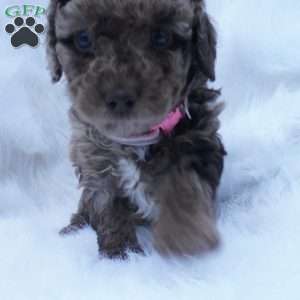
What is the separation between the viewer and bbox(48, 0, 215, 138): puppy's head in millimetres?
2951

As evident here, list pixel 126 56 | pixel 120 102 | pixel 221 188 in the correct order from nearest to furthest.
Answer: pixel 120 102 < pixel 126 56 < pixel 221 188

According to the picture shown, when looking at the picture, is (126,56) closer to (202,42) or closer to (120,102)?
(120,102)

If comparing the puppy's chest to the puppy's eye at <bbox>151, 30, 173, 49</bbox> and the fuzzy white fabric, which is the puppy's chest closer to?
the fuzzy white fabric

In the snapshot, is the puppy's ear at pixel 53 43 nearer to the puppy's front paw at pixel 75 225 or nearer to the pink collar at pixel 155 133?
the pink collar at pixel 155 133

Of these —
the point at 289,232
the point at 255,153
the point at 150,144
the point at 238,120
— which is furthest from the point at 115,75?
the point at 238,120

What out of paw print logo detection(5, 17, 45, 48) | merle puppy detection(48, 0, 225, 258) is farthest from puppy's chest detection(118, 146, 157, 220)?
paw print logo detection(5, 17, 45, 48)

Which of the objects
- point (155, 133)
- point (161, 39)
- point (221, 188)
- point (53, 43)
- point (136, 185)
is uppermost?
point (161, 39)

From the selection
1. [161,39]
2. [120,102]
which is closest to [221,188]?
[161,39]

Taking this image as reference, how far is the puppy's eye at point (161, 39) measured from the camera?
3.14 meters

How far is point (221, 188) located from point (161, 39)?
1.09 meters

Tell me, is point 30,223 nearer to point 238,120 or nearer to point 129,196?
point 129,196

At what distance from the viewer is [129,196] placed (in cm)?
348

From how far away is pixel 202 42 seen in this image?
3.39m

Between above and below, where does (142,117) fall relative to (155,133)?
above
